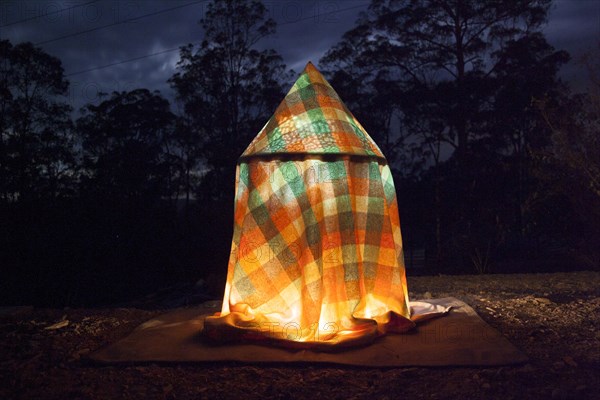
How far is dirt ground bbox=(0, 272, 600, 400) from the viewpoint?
10.2ft

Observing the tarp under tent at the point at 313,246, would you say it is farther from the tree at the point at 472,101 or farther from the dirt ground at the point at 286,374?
the tree at the point at 472,101

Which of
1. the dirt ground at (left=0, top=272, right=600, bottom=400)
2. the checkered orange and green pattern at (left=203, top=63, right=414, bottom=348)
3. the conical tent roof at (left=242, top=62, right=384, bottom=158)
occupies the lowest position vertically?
the dirt ground at (left=0, top=272, right=600, bottom=400)

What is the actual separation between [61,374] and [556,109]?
35.8 ft

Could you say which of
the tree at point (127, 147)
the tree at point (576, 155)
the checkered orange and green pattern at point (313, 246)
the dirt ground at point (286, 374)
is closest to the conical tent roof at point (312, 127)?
the checkered orange and green pattern at point (313, 246)

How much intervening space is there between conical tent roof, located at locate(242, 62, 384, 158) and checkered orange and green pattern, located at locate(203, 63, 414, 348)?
0.01 metres

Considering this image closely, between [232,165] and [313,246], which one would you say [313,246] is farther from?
[232,165]

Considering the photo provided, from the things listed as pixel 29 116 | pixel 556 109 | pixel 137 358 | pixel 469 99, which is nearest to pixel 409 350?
pixel 137 358

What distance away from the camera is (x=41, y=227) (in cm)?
1357

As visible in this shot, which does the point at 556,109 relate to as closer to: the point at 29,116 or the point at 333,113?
the point at 333,113

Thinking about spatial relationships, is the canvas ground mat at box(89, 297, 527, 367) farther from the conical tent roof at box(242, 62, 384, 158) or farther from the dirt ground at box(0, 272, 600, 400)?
the conical tent roof at box(242, 62, 384, 158)

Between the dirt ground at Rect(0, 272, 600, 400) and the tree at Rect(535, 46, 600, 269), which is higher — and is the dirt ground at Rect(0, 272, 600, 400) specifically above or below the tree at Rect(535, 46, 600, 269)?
below

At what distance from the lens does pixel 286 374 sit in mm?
3494

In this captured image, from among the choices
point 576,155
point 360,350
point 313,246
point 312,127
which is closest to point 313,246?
point 313,246

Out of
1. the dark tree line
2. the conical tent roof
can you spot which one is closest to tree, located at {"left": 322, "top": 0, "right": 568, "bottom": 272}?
the dark tree line
